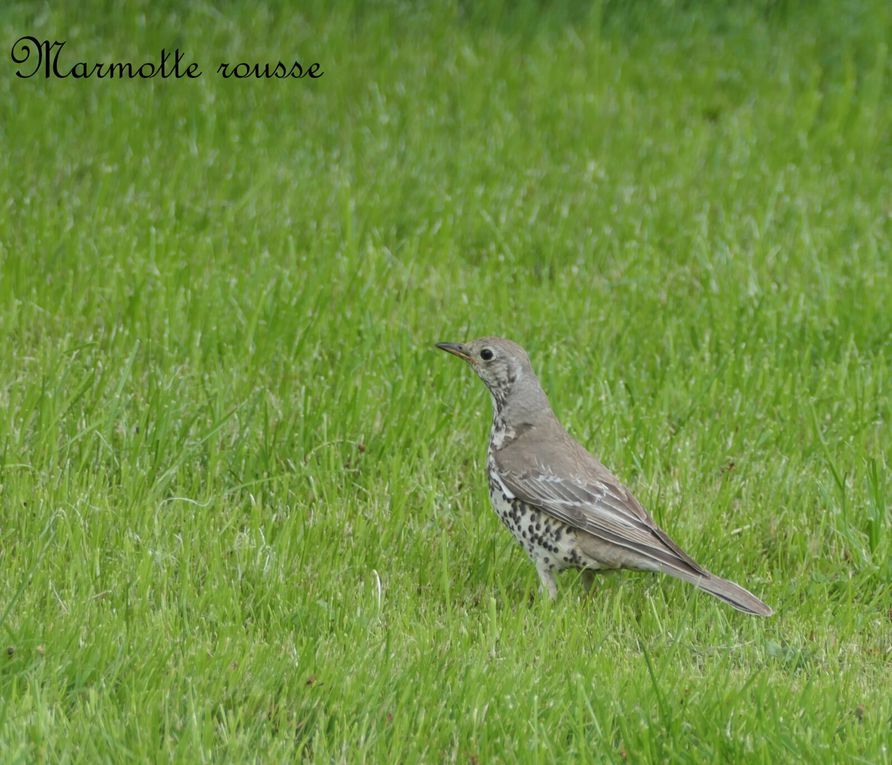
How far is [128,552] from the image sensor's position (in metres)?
5.41

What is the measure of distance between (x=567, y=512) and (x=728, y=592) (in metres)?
0.73

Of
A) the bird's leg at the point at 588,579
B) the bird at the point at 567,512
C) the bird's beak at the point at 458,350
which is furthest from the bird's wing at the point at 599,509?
the bird's beak at the point at 458,350

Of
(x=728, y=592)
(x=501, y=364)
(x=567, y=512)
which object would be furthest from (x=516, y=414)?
(x=728, y=592)

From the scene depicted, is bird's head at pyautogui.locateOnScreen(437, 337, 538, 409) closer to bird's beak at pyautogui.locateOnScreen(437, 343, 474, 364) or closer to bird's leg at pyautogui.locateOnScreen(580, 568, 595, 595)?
bird's beak at pyautogui.locateOnScreen(437, 343, 474, 364)

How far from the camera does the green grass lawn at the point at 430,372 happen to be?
459 cm

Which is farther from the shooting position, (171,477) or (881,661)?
(171,477)

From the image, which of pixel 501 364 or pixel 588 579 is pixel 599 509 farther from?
pixel 501 364

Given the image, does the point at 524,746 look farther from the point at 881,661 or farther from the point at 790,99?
the point at 790,99

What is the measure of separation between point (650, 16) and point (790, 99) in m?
1.47

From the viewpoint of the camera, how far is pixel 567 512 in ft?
18.8

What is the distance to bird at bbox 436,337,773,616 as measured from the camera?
5477 mm

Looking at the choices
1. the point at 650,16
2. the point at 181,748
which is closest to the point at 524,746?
the point at 181,748

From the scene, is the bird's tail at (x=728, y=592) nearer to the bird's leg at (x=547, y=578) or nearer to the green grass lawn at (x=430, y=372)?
the green grass lawn at (x=430, y=372)

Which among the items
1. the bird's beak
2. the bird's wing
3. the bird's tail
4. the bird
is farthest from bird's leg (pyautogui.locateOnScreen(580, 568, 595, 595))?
the bird's beak
